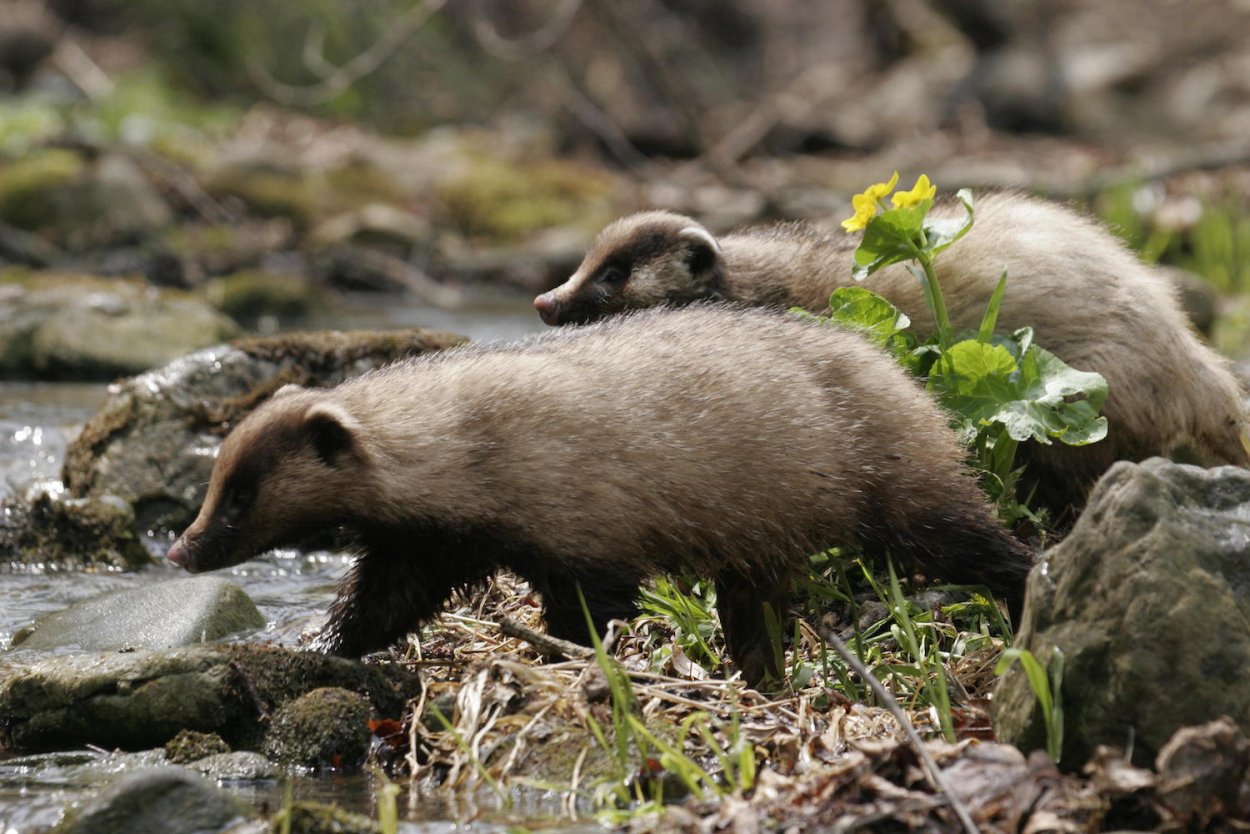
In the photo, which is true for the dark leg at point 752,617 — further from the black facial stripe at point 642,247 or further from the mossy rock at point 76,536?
the mossy rock at point 76,536

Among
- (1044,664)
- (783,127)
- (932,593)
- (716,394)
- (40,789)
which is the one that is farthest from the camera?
(783,127)

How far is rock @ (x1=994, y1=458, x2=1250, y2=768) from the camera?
402 cm

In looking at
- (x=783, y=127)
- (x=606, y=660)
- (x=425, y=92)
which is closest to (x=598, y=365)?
(x=606, y=660)

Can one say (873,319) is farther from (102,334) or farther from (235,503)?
(102,334)

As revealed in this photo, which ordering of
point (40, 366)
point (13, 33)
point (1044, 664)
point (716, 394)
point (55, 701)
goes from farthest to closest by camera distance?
point (13, 33) < point (40, 366) < point (716, 394) < point (55, 701) < point (1044, 664)

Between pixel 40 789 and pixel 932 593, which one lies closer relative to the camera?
pixel 40 789

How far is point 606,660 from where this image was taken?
14.4 feet

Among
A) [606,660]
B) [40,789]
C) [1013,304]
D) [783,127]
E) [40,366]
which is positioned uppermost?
[783,127]

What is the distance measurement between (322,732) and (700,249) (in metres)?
3.46

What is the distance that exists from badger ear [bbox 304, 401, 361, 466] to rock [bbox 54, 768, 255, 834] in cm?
144

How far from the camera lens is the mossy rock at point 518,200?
18516 mm

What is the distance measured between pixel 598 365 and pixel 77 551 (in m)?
3.53

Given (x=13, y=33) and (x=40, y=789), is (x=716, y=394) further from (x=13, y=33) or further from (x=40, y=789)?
(x=13, y=33)

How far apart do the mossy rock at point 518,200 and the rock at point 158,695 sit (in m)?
13.0
